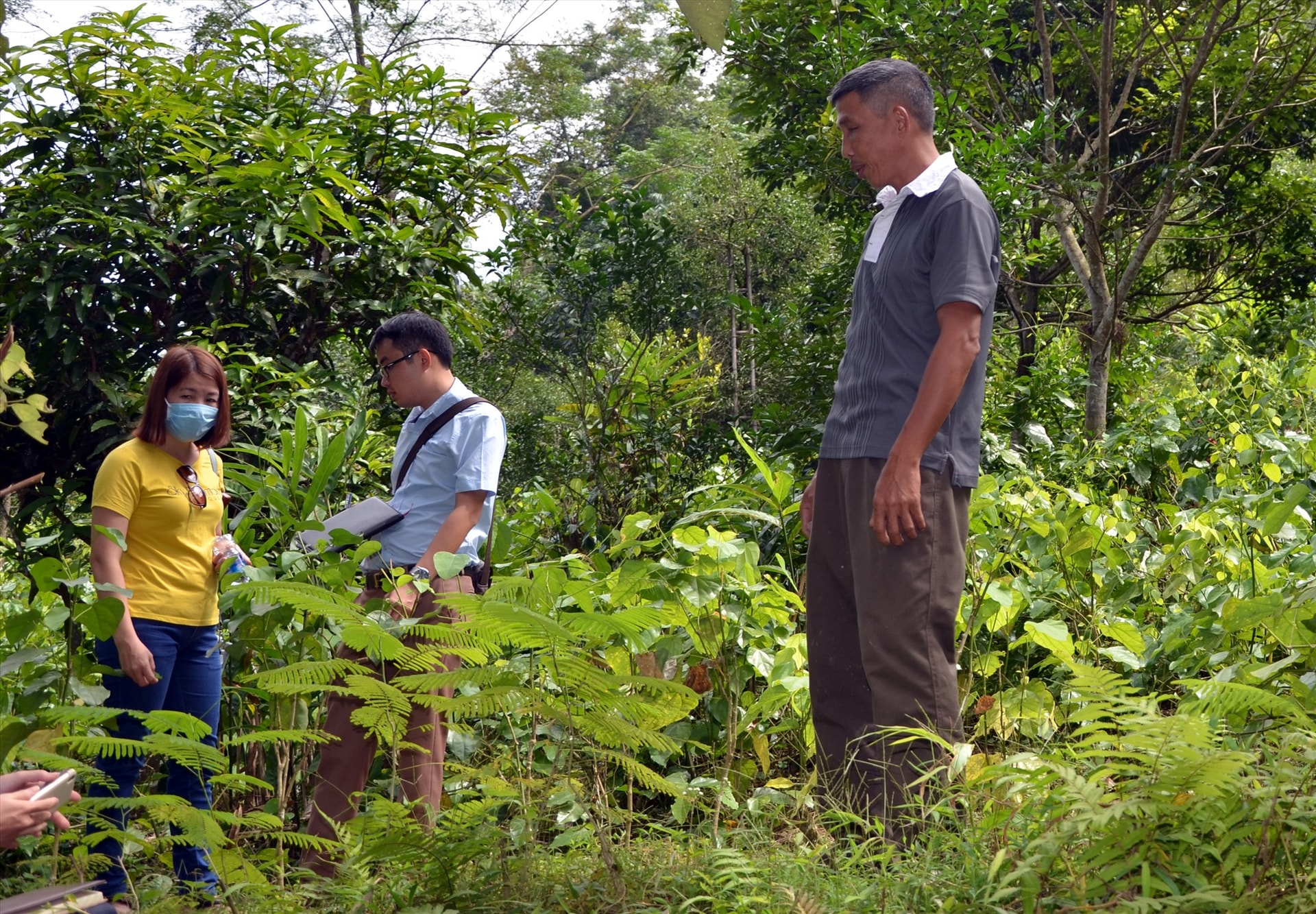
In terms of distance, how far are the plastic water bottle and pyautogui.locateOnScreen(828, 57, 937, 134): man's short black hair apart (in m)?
1.94

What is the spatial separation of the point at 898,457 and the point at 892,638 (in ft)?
1.23

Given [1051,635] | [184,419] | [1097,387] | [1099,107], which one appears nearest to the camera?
[1051,635]

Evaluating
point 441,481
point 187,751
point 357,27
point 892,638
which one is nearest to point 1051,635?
point 892,638

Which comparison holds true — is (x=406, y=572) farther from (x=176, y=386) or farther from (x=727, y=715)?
(x=727, y=715)

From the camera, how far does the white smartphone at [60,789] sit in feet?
6.17

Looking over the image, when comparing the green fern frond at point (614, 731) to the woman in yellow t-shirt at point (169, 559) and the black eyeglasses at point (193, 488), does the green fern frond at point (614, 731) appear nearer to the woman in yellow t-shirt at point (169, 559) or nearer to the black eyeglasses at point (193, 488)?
the woman in yellow t-shirt at point (169, 559)

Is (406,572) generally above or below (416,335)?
below

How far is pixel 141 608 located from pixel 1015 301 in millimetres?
6218

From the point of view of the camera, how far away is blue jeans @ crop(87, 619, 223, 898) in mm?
2979

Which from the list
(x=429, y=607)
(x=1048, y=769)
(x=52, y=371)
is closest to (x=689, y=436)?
(x=52, y=371)

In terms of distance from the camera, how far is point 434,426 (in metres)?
3.28

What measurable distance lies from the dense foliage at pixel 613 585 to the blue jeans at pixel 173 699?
0.26ft

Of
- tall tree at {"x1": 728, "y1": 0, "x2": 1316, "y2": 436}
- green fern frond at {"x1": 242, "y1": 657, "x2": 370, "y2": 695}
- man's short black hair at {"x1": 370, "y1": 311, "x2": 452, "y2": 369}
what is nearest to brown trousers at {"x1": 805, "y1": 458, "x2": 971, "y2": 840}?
green fern frond at {"x1": 242, "y1": 657, "x2": 370, "y2": 695}

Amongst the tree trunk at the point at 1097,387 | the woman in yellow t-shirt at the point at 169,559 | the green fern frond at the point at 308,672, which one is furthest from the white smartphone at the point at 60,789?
the tree trunk at the point at 1097,387
